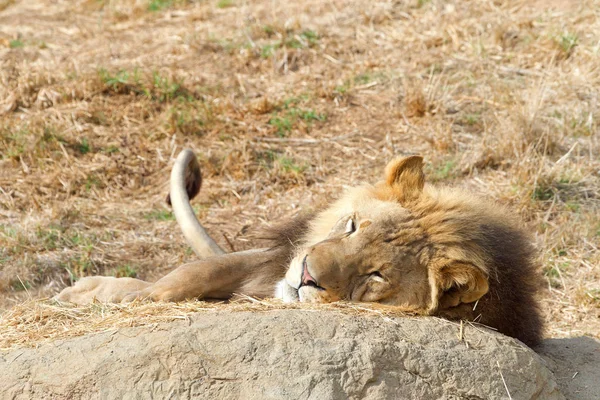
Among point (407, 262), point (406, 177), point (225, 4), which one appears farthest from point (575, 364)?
point (225, 4)

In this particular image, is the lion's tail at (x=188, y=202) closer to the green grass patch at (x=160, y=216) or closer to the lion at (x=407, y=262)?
the green grass patch at (x=160, y=216)

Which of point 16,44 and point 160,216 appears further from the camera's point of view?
point 16,44

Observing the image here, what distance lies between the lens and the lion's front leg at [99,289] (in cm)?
514

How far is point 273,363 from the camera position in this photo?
3.40 metres

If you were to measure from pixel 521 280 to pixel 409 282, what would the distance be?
2.18 ft

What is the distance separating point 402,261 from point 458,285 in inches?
10.8

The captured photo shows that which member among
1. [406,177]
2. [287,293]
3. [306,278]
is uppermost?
[406,177]

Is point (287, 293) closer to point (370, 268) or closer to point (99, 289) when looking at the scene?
point (370, 268)

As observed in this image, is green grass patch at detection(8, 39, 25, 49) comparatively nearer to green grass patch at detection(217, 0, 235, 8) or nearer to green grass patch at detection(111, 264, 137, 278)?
green grass patch at detection(217, 0, 235, 8)

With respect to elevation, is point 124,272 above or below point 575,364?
below

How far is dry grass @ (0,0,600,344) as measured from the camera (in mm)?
6715

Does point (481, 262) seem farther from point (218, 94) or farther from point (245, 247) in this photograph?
point (218, 94)

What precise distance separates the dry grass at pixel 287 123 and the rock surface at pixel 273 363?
204 cm

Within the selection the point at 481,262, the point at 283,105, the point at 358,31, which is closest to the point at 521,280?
the point at 481,262
